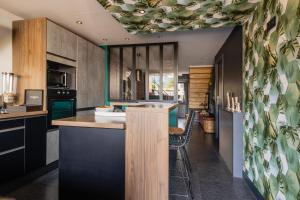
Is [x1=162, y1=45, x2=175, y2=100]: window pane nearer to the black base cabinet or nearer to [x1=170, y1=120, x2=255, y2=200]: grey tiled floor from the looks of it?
[x1=170, y1=120, x2=255, y2=200]: grey tiled floor

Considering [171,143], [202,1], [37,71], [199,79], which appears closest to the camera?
[202,1]

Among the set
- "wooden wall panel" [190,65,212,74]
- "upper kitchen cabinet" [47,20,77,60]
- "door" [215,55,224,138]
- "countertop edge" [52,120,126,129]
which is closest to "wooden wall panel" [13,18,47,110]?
"upper kitchen cabinet" [47,20,77,60]

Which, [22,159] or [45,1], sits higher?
[45,1]

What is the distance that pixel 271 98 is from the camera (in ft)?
6.36

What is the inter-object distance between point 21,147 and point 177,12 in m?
2.74

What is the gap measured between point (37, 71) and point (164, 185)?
2569 mm

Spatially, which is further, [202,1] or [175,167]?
[175,167]

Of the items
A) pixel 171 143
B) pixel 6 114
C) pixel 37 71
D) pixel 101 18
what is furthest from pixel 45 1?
pixel 171 143

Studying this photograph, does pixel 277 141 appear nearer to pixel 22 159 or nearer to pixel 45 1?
pixel 22 159

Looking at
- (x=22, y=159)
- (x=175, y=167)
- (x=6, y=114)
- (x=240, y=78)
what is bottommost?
(x=175, y=167)

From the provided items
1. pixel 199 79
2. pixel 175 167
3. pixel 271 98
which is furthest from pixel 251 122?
pixel 199 79

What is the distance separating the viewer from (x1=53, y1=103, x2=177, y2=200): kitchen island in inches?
65.6

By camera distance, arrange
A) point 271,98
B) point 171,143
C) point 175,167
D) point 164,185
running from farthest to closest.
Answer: point 175,167 < point 171,143 < point 271,98 < point 164,185

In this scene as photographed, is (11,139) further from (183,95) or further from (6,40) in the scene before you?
(183,95)
